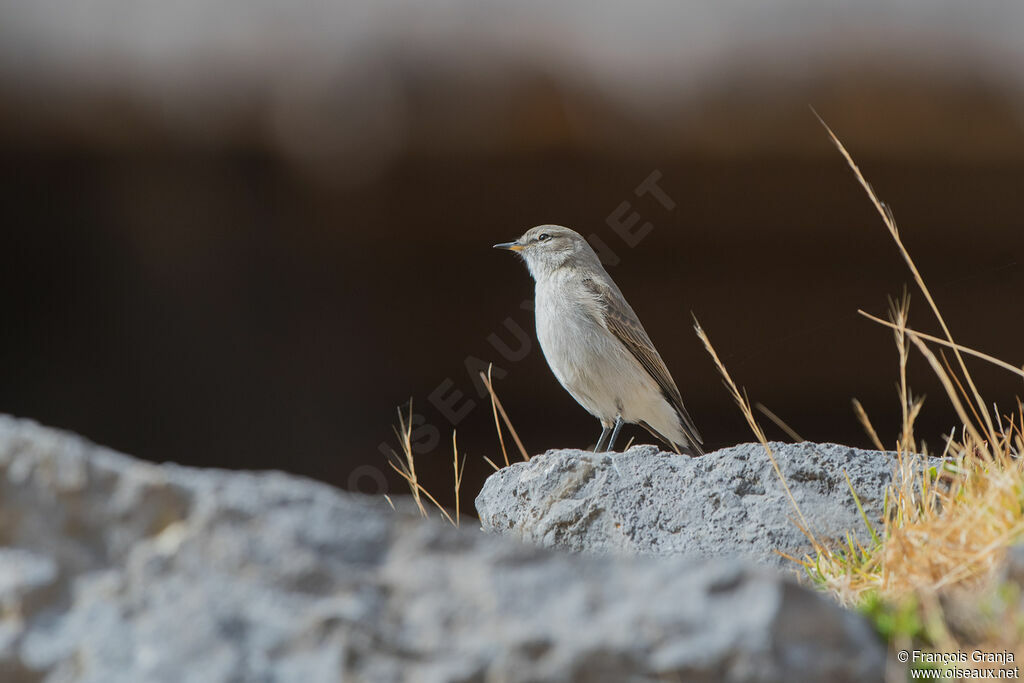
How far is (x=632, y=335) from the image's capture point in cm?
604

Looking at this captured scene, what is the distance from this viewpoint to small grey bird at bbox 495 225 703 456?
5875mm

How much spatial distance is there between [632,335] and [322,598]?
163 inches

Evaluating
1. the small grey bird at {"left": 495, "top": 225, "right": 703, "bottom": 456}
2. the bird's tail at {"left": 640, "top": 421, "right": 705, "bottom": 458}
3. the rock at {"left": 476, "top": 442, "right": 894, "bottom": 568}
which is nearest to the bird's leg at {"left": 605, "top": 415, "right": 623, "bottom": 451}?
the small grey bird at {"left": 495, "top": 225, "right": 703, "bottom": 456}

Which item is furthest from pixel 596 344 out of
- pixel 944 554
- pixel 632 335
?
pixel 944 554

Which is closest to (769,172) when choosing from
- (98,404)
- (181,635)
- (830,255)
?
(830,255)

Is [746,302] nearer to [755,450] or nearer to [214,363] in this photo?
[755,450]

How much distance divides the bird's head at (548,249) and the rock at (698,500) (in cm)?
219

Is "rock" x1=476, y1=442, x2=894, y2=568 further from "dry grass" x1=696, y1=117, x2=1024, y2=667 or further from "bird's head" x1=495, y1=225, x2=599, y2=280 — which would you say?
"bird's head" x1=495, y1=225, x2=599, y2=280

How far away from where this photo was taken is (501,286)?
7.36 m

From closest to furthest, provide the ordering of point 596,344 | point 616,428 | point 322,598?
point 322,598 → point 596,344 → point 616,428

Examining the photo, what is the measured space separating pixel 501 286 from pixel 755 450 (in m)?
3.58

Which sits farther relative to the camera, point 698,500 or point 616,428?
point 616,428

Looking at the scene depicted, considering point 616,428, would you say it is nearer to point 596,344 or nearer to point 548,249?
point 596,344

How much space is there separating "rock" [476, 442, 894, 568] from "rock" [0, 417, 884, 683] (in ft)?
5.11
